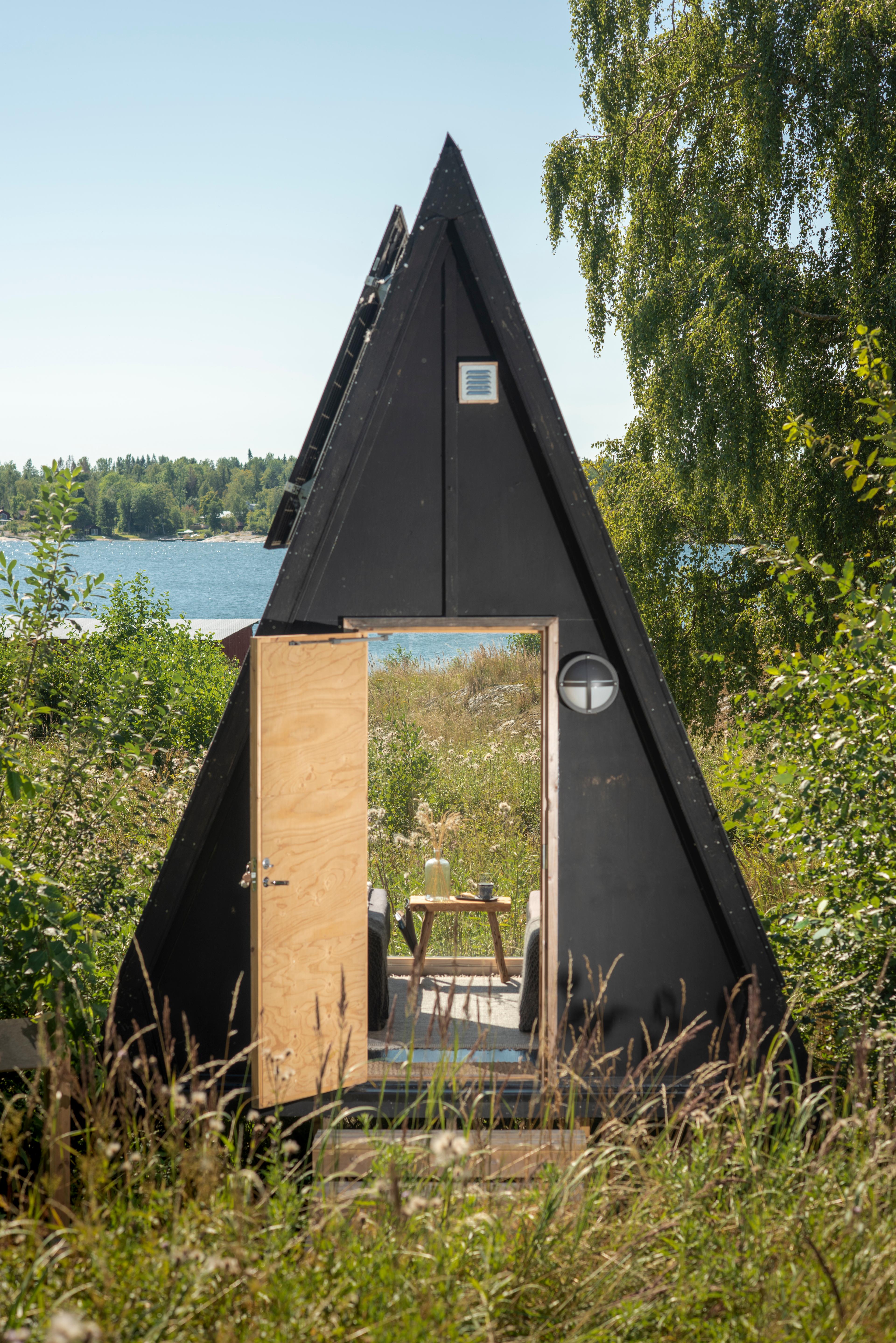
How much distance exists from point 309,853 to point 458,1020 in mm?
2547

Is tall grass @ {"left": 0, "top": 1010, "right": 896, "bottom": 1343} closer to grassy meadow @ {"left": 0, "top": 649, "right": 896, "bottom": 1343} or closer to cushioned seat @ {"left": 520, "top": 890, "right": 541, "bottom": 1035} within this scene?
grassy meadow @ {"left": 0, "top": 649, "right": 896, "bottom": 1343}

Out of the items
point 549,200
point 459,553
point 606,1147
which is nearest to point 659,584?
point 549,200

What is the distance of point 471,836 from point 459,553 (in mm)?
6683

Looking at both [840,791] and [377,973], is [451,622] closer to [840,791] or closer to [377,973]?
[840,791]

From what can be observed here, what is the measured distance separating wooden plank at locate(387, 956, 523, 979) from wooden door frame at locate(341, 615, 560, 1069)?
2749mm

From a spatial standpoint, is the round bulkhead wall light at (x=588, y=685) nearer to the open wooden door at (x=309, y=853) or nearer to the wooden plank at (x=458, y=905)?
the open wooden door at (x=309, y=853)

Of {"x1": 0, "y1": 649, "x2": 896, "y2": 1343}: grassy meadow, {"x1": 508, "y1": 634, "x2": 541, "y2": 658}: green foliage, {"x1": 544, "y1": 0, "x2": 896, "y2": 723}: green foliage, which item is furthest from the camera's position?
{"x1": 508, "y1": 634, "x2": 541, "y2": 658}: green foliage

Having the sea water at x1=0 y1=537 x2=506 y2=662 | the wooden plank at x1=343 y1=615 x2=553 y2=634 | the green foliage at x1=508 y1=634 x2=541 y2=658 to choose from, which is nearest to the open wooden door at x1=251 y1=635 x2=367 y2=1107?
the wooden plank at x1=343 y1=615 x2=553 y2=634

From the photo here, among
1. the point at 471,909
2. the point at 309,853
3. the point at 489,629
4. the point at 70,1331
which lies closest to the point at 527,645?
the point at 471,909

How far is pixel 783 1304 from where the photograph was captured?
86.4 inches

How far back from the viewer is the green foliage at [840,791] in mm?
4184

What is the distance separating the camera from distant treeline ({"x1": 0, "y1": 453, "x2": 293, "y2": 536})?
311ft

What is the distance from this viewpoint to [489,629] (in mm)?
4633

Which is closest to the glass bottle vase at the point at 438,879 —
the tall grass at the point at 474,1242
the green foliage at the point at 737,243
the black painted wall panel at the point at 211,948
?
the black painted wall panel at the point at 211,948
